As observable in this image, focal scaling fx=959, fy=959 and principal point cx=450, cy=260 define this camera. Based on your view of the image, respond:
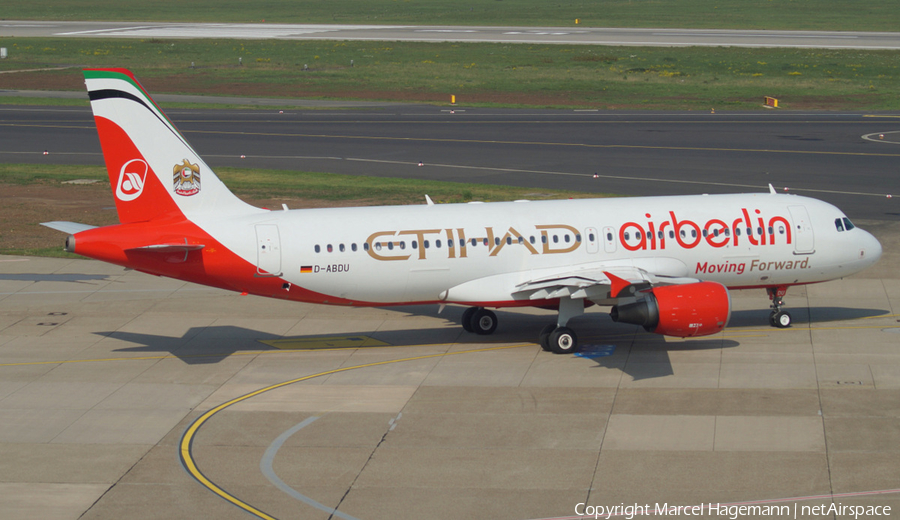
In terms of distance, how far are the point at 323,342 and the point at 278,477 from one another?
10.9m

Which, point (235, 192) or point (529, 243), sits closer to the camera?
point (529, 243)

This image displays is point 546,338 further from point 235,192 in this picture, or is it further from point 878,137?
point 878,137

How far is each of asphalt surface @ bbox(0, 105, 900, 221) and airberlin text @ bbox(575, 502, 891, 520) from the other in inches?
1267

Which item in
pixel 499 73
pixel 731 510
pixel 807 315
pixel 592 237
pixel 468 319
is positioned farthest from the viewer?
pixel 499 73

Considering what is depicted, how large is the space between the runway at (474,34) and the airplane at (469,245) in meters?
107

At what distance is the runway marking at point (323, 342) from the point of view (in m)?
31.7

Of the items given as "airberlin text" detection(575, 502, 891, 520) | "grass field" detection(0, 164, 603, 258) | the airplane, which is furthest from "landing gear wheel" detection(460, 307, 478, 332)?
"grass field" detection(0, 164, 603, 258)

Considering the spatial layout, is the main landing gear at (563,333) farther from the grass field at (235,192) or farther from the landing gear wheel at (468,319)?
the grass field at (235,192)

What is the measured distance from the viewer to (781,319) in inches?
1292

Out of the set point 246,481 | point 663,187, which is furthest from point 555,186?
point 246,481

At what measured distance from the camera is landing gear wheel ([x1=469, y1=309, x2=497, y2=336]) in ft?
108

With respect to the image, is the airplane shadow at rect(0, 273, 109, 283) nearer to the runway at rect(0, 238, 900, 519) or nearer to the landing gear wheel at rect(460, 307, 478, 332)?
the runway at rect(0, 238, 900, 519)

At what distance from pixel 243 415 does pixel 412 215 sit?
879 centimetres

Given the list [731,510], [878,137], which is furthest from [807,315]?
[878,137]
